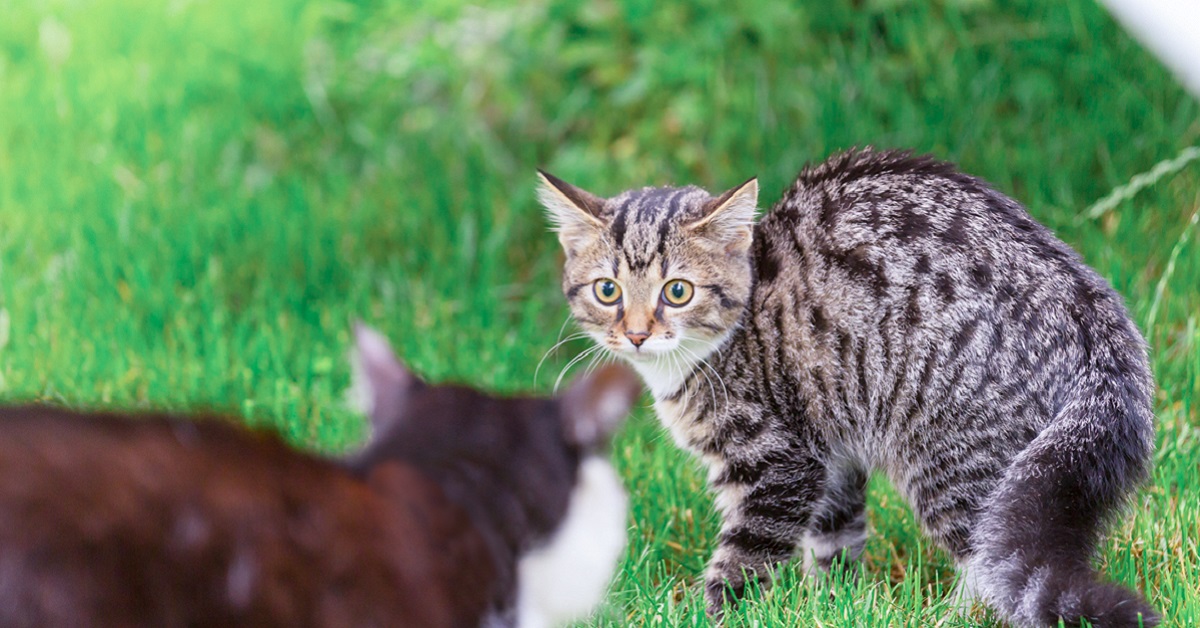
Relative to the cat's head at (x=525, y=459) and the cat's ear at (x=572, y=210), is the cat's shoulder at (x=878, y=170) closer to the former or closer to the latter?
the cat's ear at (x=572, y=210)

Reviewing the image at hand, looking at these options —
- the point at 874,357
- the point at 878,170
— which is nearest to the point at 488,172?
the point at 878,170

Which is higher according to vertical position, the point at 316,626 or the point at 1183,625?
the point at 1183,625

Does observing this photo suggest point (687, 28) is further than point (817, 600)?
Yes

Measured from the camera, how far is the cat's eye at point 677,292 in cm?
339

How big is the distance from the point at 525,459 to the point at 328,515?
1.37ft

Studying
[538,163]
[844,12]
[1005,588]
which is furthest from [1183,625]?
[538,163]

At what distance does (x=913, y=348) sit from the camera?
314 cm

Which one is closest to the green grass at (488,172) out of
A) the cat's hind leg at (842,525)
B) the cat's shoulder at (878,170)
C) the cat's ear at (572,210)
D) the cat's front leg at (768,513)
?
the cat's hind leg at (842,525)

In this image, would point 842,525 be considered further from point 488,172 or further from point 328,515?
point 488,172

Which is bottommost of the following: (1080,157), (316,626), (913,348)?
(316,626)

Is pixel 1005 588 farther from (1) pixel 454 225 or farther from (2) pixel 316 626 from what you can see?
(1) pixel 454 225

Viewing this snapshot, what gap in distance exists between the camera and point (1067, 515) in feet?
9.14

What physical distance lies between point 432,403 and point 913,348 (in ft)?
4.65

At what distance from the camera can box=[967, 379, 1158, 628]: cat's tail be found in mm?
2568
